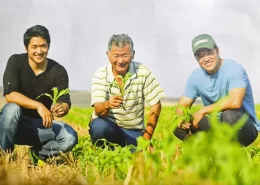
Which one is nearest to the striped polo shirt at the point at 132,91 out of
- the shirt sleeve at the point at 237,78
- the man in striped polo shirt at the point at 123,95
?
the man in striped polo shirt at the point at 123,95

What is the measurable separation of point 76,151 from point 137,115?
0.50 metres

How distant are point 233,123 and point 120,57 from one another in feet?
2.96

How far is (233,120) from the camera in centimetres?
385

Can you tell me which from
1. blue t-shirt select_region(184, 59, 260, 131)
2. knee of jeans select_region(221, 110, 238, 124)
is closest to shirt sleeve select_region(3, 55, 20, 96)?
blue t-shirt select_region(184, 59, 260, 131)

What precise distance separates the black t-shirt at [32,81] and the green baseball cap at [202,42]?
3.30 ft

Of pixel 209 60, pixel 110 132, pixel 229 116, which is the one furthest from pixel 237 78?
pixel 110 132

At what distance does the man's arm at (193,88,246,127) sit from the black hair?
46.3 inches

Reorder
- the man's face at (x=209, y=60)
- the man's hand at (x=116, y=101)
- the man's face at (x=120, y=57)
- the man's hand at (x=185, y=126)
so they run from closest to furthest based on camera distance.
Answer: the man's hand at (x=116, y=101) → the man's hand at (x=185, y=126) → the man's face at (x=120, y=57) → the man's face at (x=209, y=60)

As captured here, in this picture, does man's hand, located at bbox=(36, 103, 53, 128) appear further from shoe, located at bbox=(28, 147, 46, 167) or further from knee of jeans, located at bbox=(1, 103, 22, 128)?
shoe, located at bbox=(28, 147, 46, 167)

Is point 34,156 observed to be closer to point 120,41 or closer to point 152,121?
point 152,121

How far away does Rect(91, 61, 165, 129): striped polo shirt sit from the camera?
13.0 ft

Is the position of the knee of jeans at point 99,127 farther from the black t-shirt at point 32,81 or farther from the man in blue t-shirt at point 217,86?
the man in blue t-shirt at point 217,86

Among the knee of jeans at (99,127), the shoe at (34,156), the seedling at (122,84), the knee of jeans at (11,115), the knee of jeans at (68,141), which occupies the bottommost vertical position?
Result: the shoe at (34,156)

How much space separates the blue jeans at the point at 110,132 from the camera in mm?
3834
